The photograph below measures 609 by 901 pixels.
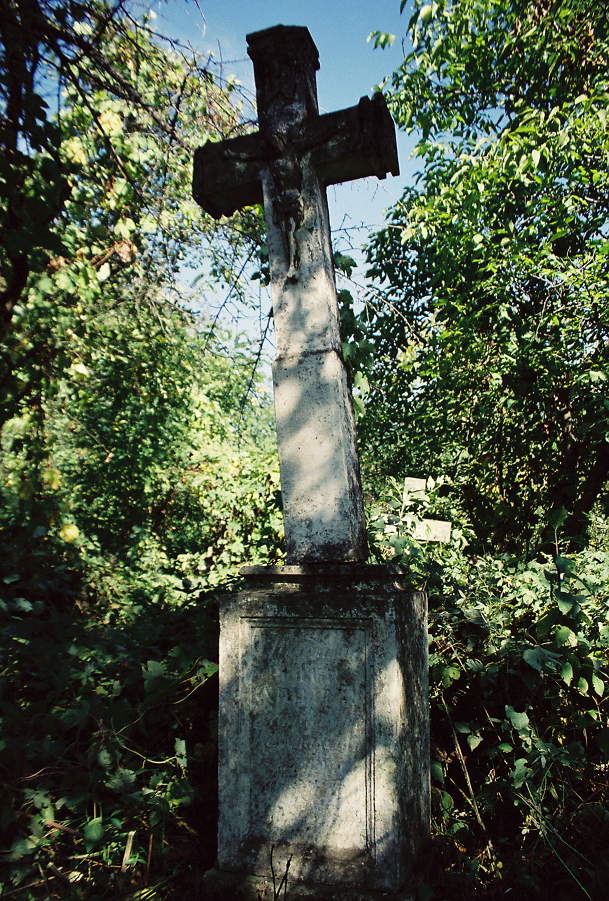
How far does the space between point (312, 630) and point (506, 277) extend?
3983 millimetres

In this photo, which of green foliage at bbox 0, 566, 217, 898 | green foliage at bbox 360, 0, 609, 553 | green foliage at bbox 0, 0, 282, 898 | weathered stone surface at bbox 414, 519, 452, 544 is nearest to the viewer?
green foliage at bbox 0, 566, 217, 898

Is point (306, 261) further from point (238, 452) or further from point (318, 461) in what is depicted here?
point (238, 452)

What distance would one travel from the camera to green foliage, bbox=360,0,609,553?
4379mm

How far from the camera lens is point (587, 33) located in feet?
17.0

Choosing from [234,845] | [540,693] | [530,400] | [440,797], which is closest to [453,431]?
[530,400]

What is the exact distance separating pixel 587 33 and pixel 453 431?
3939mm

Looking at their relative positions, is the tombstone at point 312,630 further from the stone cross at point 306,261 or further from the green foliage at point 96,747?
the green foliage at point 96,747

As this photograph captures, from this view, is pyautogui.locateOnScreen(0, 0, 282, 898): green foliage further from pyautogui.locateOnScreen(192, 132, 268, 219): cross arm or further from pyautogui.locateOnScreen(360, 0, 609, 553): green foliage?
pyautogui.locateOnScreen(360, 0, 609, 553): green foliage

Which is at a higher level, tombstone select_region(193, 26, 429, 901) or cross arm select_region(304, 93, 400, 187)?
cross arm select_region(304, 93, 400, 187)

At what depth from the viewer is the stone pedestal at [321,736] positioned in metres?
1.67

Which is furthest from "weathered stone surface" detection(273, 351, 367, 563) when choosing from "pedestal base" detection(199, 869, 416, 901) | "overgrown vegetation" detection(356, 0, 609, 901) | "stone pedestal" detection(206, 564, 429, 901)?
"pedestal base" detection(199, 869, 416, 901)

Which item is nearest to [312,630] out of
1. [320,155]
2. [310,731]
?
[310,731]

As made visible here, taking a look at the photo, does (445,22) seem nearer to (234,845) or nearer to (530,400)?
(530,400)

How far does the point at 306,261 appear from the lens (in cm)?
206
